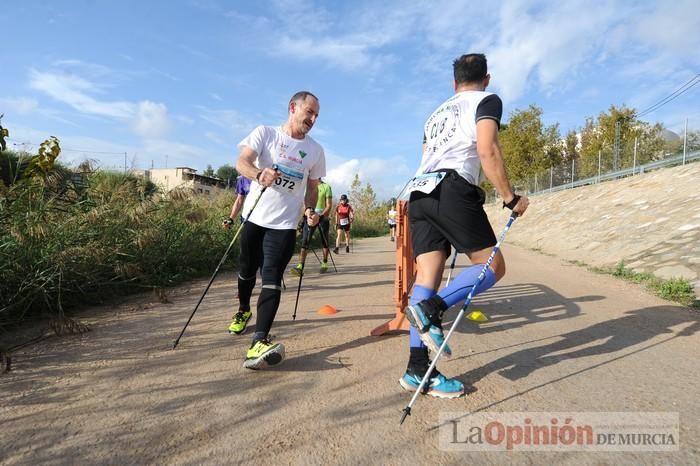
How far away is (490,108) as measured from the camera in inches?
96.1

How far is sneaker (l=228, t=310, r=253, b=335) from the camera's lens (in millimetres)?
3662

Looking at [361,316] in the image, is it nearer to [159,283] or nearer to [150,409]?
[150,409]

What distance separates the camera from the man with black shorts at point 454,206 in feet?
7.95

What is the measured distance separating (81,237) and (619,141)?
32273 millimetres

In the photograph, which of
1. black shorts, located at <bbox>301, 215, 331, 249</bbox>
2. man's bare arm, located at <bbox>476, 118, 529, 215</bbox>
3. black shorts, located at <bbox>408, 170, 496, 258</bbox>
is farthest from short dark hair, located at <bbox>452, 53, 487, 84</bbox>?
black shorts, located at <bbox>301, 215, 331, 249</bbox>

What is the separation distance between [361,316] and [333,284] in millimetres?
2256

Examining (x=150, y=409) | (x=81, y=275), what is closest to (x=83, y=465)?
(x=150, y=409)

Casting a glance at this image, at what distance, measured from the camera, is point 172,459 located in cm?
180

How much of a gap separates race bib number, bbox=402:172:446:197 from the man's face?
101 cm

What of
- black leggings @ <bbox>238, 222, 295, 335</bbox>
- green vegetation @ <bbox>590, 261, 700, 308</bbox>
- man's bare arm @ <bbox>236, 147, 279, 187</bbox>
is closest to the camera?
man's bare arm @ <bbox>236, 147, 279, 187</bbox>

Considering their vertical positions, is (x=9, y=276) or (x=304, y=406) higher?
(x=9, y=276)

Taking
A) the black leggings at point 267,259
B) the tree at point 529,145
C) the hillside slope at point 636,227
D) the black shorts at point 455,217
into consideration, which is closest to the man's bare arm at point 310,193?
the black leggings at point 267,259

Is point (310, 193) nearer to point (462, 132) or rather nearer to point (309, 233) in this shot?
point (309, 233)

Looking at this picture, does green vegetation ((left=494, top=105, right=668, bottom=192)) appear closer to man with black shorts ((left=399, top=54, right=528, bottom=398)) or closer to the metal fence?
the metal fence
